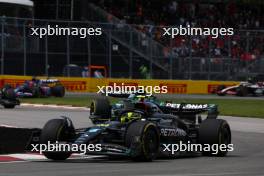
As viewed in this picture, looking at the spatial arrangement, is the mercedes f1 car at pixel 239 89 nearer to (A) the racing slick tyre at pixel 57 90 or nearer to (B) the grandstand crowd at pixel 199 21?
(B) the grandstand crowd at pixel 199 21

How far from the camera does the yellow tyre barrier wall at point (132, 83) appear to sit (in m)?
40.0

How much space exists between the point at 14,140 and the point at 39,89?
2049cm

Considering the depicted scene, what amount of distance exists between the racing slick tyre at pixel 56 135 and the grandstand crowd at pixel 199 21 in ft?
99.9

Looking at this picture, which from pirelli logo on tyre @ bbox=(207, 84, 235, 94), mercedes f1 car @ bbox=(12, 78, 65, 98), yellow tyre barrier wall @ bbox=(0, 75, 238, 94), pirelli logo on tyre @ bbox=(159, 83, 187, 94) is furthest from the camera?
pirelli logo on tyre @ bbox=(207, 84, 235, 94)

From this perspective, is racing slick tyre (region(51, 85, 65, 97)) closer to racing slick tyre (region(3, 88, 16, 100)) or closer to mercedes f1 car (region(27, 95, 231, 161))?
racing slick tyre (region(3, 88, 16, 100))

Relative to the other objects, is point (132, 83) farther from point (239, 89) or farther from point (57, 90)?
point (57, 90)

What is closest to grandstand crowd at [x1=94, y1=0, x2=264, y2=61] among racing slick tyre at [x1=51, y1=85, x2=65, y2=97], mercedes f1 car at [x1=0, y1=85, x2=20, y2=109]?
racing slick tyre at [x1=51, y1=85, x2=65, y2=97]

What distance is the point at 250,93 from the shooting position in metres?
45.7

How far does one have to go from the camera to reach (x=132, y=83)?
4409cm

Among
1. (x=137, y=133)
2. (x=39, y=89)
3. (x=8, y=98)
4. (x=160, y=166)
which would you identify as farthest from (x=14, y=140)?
(x=39, y=89)

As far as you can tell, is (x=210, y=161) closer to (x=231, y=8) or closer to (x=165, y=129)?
(x=165, y=129)

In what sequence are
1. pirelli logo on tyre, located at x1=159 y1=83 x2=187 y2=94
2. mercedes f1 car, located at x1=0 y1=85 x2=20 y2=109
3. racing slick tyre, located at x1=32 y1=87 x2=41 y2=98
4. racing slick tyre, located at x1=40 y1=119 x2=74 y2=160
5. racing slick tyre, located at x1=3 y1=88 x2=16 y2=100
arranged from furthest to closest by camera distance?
pirelli logo on tyre, located at x1=159 y1=83 x2=187 y2=94 < racing slick tyre, located at x1=32 y1=87 x2=41 y2=98 < mercedes f1 car, located at x1=0 y1=85 x2=20 y2=109 < racing slick tyre, located at x1=3 y1=88 x2=16 y2=100 < racing slick tyre, located at x1=40 y1=119 x2=74 y2=160

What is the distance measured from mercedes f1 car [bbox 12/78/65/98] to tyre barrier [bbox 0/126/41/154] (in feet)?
60.4

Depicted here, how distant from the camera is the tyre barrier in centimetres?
1446
